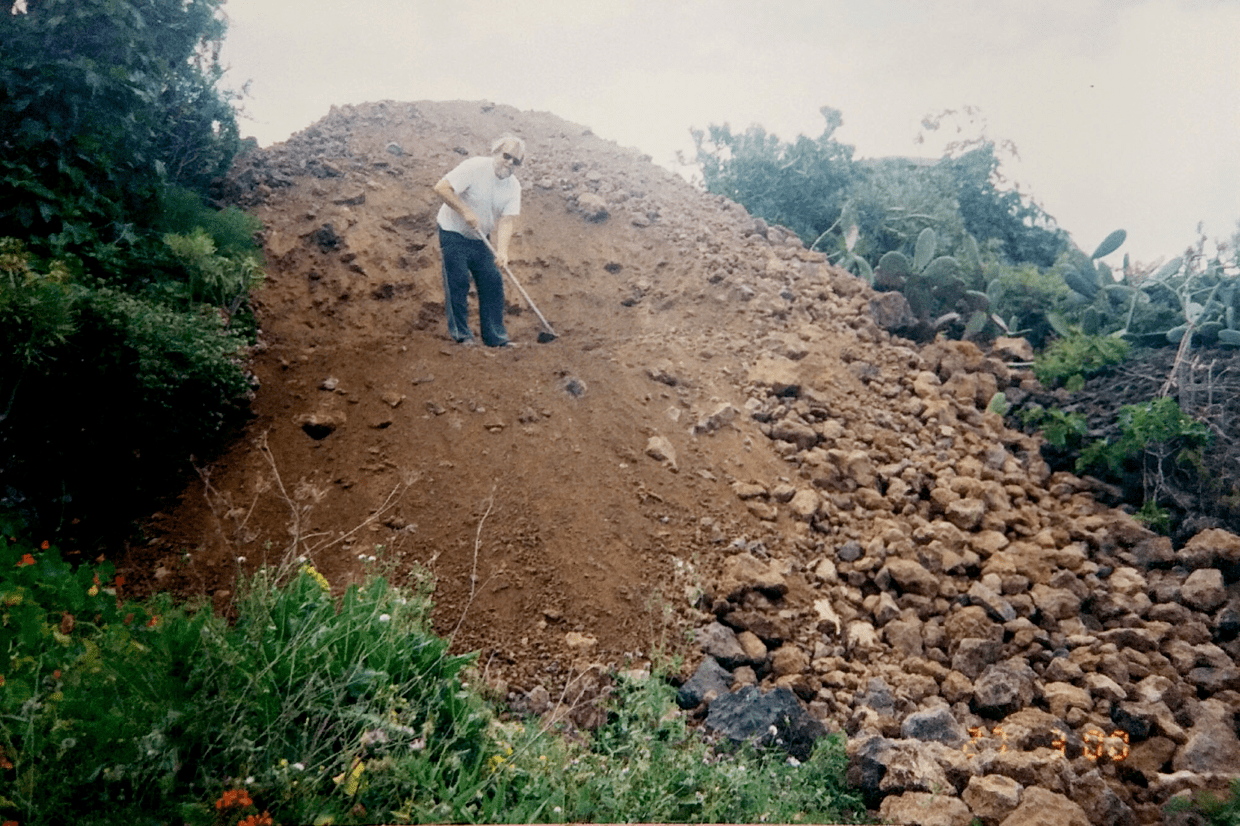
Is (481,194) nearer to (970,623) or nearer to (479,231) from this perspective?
(479,231)

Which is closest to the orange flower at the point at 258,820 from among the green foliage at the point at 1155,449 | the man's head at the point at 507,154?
the man's head at the point at 507,154

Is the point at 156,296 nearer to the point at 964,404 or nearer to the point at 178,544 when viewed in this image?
the point at 178,544

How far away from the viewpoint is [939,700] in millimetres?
2744

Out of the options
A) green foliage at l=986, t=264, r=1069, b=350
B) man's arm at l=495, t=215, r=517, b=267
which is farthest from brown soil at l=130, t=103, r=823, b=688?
green foliage at l=986, t=264, r=1069, b=350

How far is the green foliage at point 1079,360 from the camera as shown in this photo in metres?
4.85

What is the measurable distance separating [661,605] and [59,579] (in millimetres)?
2367

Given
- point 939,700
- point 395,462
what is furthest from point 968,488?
point 395,462

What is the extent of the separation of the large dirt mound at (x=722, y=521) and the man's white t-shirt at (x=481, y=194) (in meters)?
0.57

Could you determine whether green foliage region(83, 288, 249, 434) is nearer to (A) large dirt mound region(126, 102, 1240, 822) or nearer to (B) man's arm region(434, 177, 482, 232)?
(A) large dirt mound region(126, 102, 1240, 822)

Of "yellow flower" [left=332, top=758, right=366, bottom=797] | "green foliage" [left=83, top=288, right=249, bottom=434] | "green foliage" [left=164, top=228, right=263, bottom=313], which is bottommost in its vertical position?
"yellow flower" [left=332, top=758, right=366, bottom=797]

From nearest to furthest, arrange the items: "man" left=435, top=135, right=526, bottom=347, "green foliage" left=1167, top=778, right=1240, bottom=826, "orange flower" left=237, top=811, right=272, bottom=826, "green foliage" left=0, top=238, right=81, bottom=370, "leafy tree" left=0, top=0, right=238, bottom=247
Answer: "orange flower" left=237, top=811, right=272, bottom=826, "green foliage" left=1167, top=778, right=1240, bottom=826, "green foliage" left=0, top=238, right=81, bottom=370, "leafy tree" left=0, top=0, right=238, bottom=247, "man" left=435, top=135, right=526, bottom=347

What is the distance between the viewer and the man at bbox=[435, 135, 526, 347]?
4.08 meters

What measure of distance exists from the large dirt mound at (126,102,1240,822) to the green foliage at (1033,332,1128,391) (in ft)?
0.57

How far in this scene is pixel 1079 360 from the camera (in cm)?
496
